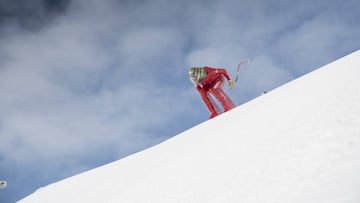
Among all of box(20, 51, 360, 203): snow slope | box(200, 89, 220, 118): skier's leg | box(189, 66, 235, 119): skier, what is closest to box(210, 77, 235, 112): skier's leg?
box(189, 66, 235, 119): skier

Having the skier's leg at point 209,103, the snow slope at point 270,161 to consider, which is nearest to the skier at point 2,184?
the snow slope at point 270,161

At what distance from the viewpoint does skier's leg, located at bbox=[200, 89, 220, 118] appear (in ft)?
43.7

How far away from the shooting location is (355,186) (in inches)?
117

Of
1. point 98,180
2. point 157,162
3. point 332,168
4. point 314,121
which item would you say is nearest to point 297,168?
point 332,168

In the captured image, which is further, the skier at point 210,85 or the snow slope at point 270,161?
the skier at point 210,85

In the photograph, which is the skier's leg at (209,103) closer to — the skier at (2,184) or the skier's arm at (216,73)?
the skier's arm at (216,73)

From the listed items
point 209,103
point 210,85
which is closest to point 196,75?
point 210,85

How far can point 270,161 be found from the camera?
174 inches

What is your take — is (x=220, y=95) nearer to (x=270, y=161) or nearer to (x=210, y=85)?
(x=210, y=85)

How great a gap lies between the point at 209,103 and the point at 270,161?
30.1 ft

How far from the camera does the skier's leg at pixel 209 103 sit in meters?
13.3

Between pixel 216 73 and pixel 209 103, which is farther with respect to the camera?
pixel 216 73

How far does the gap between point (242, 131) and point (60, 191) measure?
532 cm

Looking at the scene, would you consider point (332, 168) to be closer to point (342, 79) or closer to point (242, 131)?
point (242, 131)
